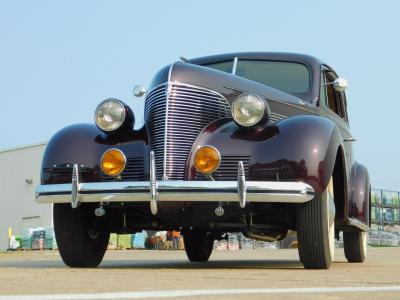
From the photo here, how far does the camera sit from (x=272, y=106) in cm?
695

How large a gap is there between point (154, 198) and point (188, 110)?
2.96 ft

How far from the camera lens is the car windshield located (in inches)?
316

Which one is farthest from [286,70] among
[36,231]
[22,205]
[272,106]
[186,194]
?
[22,205]

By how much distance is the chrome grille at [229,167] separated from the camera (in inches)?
233

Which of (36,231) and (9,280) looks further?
(36,231)

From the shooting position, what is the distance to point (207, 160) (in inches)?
234

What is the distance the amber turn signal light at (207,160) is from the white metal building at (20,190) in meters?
33.5

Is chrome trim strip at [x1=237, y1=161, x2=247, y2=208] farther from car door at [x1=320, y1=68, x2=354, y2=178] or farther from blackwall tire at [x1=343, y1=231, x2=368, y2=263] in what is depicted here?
blackwall tire at [x1=343, y1=231, x2=368, y2=263]

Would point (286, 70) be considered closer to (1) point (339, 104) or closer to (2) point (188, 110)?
(1) point (339, 104)

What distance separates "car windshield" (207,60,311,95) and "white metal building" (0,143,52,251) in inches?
1240

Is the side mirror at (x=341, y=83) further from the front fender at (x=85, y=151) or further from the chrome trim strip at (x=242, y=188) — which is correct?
the chrome trim strip at (x=242, y=188)

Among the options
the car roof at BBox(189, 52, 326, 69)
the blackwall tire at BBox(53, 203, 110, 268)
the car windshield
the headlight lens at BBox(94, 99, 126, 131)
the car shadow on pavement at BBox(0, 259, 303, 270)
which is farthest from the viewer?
the car roof at BBox(189, 52, 326, 69)

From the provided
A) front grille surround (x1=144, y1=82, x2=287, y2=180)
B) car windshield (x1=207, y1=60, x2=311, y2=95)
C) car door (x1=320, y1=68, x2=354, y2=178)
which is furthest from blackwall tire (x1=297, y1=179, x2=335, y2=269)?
car windshield (x1=207, y1=60, x2=311, y2=95)

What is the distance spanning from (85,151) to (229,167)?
52.4 inches
